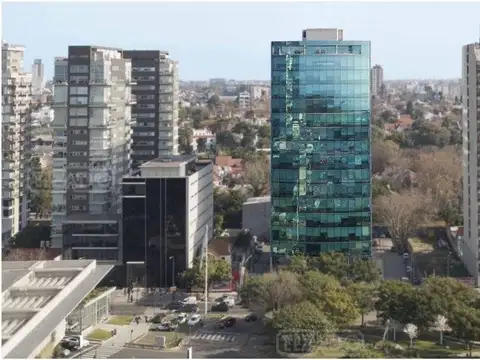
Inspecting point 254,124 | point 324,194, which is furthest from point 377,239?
point 254,124

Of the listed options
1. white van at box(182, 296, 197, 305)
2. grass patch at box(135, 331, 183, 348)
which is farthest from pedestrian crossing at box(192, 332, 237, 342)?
white van at box(182, 296, 197, 305)

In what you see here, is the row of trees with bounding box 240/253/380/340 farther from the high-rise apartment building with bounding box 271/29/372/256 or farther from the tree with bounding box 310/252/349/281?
the high-rise apartment building with bounding box 271/29/372/256

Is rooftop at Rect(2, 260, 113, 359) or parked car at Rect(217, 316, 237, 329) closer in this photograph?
rooftop at Rect(2, 260, 113, 359)

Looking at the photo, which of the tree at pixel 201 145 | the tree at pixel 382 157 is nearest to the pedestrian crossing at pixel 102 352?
the tree at pixel 382 157

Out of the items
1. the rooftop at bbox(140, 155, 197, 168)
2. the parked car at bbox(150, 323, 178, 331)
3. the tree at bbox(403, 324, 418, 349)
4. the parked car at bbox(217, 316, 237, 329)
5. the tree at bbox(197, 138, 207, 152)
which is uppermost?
the tree at bbox(197, 138, 207, 152)

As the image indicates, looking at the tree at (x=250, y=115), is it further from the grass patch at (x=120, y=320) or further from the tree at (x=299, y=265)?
the grass patch at (x=120, y=320)

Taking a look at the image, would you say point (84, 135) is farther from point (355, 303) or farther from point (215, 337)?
point (355, 303)

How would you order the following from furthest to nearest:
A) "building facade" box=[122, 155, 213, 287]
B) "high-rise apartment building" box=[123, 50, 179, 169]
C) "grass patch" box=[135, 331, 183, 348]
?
"high-rise apartment building" box=[123, 50, 179, 169] < "building facade" box=[122, 155, 213, 287] < "grass patch" box=[135, 331, 183, 348]
